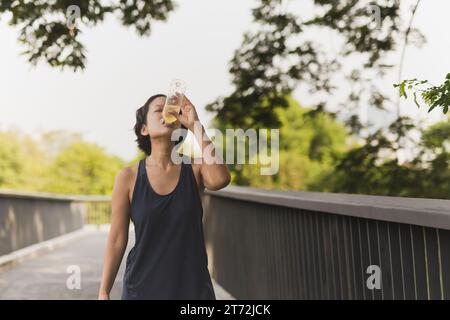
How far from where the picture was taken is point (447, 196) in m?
9.84

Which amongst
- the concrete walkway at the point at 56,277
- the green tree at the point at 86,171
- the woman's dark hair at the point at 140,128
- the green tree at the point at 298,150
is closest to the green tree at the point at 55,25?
the concrete walkway at the point at 56,277

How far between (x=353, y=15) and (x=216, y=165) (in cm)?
720

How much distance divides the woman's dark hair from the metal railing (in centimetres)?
116

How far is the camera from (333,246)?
4.71 meters

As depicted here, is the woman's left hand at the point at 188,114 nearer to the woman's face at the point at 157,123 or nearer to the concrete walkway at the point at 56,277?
the woman's face at the point at 157,123

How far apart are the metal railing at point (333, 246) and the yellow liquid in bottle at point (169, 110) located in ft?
3.80

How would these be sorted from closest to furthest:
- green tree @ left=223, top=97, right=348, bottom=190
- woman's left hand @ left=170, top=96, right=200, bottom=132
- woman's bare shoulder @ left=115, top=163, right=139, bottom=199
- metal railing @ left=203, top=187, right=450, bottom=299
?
1. woman's left hand @ left=170, top=96, right=200, bottom=132
2. woman's bare shoulder @ left=115, top=163, right=139, bottom=199
3. metal railing @ left=203, top=187, right=450, bottom=299
4. green tree @ left=223, top=97, right=348, bottom=190

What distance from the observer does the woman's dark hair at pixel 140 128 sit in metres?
2.54

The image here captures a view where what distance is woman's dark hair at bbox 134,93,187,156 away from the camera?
2545 millimetres

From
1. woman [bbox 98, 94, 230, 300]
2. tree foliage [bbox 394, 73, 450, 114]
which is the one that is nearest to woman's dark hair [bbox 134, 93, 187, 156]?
woman [bbox 98, 94, 230, 300]

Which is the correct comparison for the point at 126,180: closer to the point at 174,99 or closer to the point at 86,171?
the point at 174,99

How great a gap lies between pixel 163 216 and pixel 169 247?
0.10 m

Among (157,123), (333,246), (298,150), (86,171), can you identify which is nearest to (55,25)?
(333,246)

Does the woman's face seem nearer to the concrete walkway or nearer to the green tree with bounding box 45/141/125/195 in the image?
the concrete walkway
